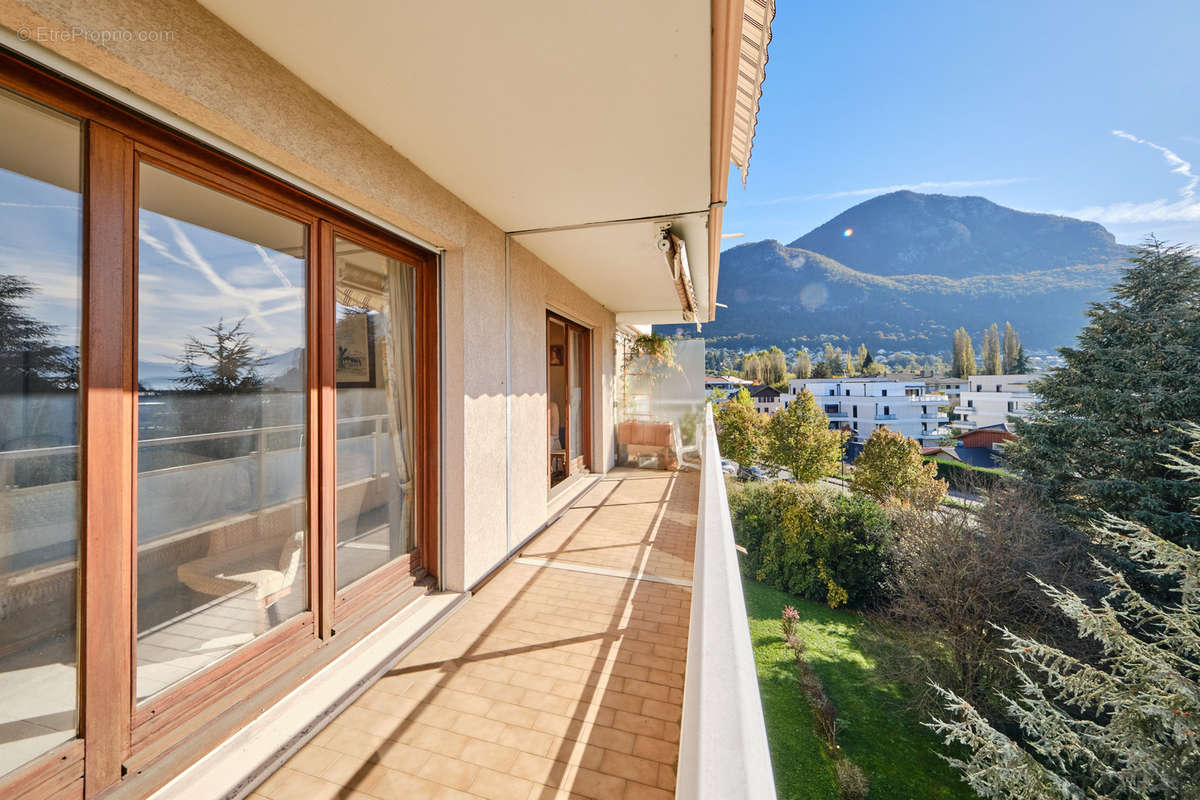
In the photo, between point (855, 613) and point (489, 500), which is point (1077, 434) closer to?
point (855, 613)

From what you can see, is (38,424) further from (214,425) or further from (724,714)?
(724,714)

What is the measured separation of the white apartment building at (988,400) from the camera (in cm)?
5191

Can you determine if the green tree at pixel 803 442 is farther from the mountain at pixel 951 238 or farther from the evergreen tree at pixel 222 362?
the mountain at pixel 951 238

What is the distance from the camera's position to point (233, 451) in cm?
190

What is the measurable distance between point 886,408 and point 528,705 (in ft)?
210

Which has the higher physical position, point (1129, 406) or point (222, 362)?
point (222, 362)

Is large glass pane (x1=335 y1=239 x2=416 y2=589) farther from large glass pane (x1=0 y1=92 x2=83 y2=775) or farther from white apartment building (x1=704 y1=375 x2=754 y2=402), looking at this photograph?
white apartment building (x1=704 y1=375 x2=754 y2=402)

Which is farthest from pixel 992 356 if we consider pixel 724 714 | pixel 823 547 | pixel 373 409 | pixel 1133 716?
pixel 724 714

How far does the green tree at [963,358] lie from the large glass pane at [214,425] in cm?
8893

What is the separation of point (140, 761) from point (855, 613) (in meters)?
18.0

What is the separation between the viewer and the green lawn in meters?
9.70

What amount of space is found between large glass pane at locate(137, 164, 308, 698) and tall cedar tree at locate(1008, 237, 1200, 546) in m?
17.7

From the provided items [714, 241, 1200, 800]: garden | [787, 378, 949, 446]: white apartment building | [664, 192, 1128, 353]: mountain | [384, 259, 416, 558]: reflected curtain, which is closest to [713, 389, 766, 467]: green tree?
[714, 241, 1200, 800]: garden

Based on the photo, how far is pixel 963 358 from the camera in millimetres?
72938
